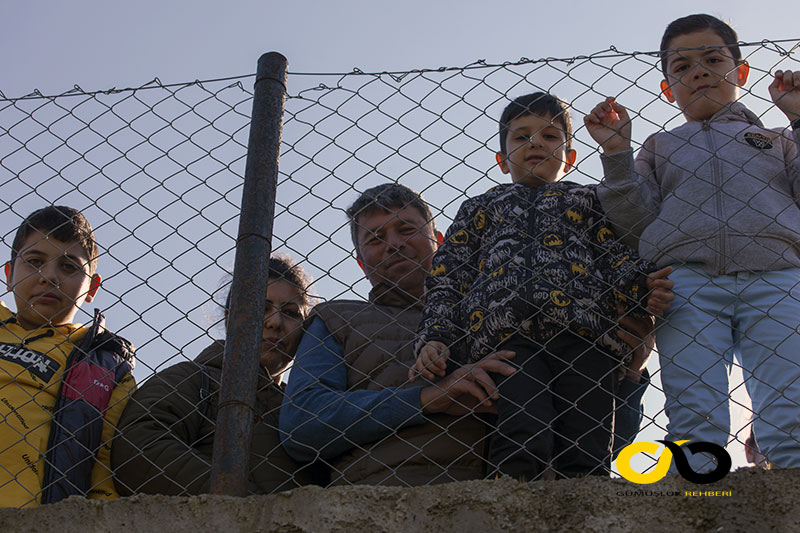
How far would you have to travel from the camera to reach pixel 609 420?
8.32 ft

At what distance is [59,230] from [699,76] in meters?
2.27

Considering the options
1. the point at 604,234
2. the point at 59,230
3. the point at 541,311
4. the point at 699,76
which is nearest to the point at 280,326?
the point at 59,230

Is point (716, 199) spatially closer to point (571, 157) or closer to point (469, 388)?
point (571, 157)

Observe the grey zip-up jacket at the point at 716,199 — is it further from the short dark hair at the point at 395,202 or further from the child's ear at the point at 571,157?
the short dark hair at the point at 395,202

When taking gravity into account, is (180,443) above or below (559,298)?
below

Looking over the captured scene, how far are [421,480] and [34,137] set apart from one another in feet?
4.98

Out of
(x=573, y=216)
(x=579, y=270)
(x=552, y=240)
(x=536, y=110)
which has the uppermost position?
(x=536, y=110)

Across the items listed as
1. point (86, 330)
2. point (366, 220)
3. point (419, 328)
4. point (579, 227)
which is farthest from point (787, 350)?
point (86, 330)

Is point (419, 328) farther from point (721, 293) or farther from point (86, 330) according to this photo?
point (86, 330)

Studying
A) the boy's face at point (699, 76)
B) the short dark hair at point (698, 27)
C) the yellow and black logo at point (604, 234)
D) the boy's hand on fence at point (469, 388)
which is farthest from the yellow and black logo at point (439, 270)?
the short dark hair at point (698, 27)

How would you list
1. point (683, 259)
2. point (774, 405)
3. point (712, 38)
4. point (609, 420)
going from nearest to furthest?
point (774, 405)
point (609, 420)
point (683, 259)
point (712, 38)

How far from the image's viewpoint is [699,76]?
2990 millimetres

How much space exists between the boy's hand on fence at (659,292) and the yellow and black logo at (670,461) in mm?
464

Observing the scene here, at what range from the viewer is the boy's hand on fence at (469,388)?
2539 millimetres
